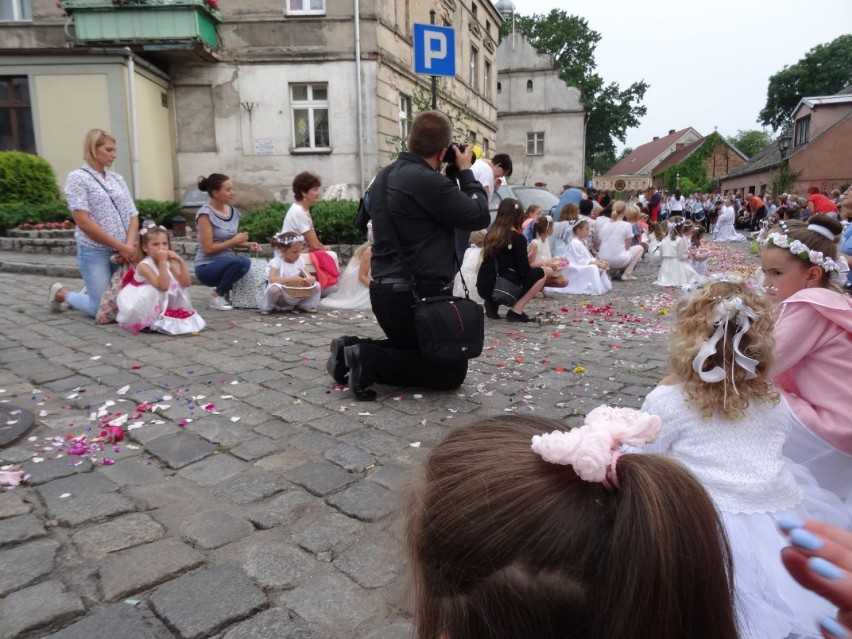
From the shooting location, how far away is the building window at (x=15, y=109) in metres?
16.0

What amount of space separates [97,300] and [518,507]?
23.1 ft

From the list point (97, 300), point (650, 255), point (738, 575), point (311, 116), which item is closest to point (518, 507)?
point (738, 575)

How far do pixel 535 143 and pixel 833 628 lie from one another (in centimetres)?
4008

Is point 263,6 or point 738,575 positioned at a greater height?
point 263,6

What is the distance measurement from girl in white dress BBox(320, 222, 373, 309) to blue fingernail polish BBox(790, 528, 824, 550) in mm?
7671

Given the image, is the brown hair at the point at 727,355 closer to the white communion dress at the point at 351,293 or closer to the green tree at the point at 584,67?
the white communion dress at the point at 351,293

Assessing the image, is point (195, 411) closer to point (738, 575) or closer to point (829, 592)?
point (738, 575)

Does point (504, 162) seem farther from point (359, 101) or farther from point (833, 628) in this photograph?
point (359, 101)

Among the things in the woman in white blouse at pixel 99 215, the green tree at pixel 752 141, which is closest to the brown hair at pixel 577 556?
the woman in white blouse at pixel 99 215

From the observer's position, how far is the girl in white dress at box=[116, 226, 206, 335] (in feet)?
20.8

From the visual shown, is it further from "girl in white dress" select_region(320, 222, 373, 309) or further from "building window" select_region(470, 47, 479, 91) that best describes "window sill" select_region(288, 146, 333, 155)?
"building window" select_region(470, 47, 479, 91)

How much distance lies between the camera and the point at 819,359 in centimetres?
264

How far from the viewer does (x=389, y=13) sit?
18.0 meters

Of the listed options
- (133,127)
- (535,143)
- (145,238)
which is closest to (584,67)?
(535,143)
